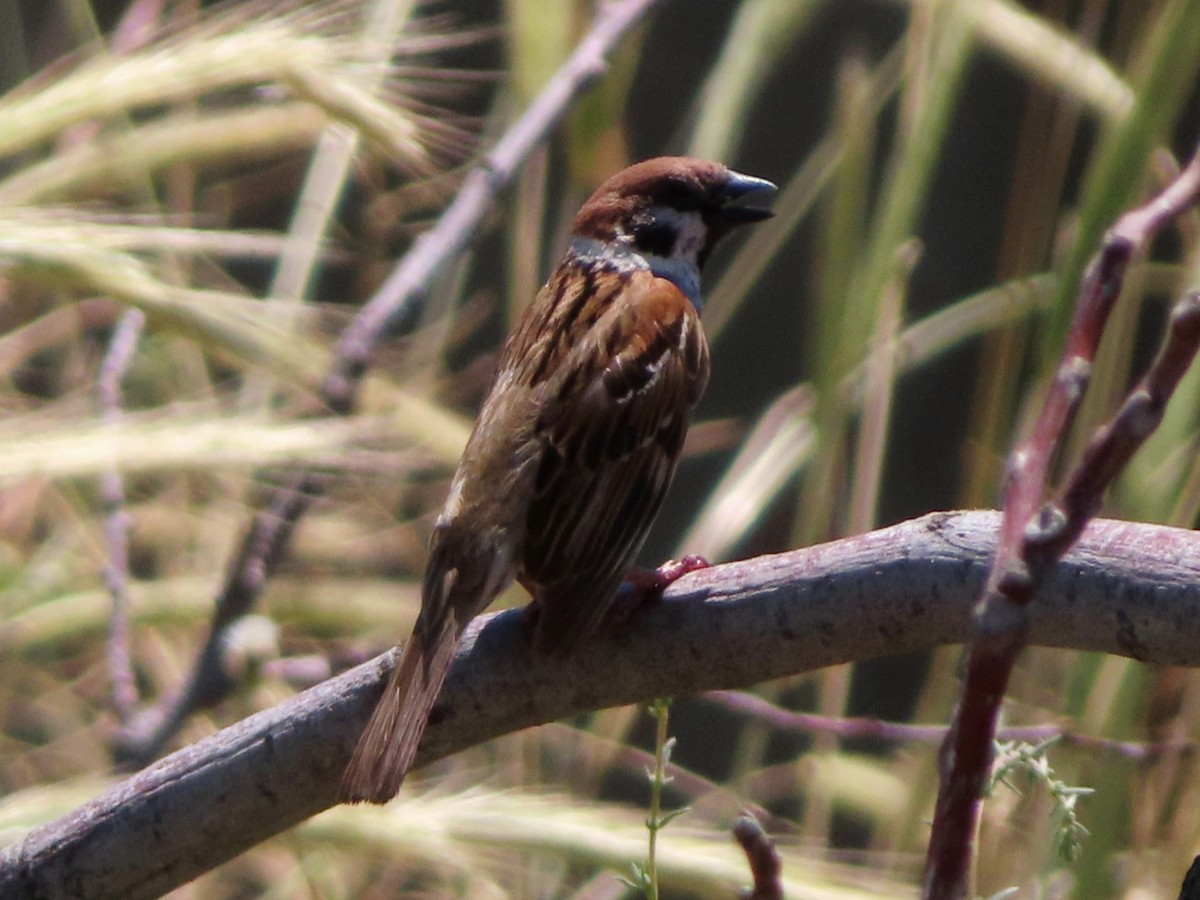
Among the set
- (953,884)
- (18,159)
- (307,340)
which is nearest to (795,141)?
(18,159)

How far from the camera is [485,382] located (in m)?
2.72

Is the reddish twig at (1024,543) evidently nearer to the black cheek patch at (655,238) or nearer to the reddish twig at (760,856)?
the reddish twig at (760,856)

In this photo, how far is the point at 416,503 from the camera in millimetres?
3758

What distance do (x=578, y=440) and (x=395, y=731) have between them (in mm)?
523

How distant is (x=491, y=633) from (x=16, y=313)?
2.14 m

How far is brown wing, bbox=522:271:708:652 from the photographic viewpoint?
5.68 ft

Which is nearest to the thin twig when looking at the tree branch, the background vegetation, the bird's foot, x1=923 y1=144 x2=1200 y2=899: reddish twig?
the background vegetation

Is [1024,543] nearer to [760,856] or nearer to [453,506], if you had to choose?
[760,856]

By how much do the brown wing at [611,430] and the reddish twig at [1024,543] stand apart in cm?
107

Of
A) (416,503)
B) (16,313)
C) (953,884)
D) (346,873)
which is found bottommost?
(346,873)

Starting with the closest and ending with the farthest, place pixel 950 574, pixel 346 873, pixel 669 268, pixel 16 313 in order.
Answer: pixel 950 574, pixel 669 268, pixel 346 873, pixel 16 313

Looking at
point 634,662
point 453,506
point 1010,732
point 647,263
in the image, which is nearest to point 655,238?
point 647,263

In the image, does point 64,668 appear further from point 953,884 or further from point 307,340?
point 953,884

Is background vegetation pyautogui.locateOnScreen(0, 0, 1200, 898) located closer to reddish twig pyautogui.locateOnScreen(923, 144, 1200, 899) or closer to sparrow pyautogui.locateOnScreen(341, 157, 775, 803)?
sparrow pyautogui.locateOnScreen(341, 157, 775, 803)
